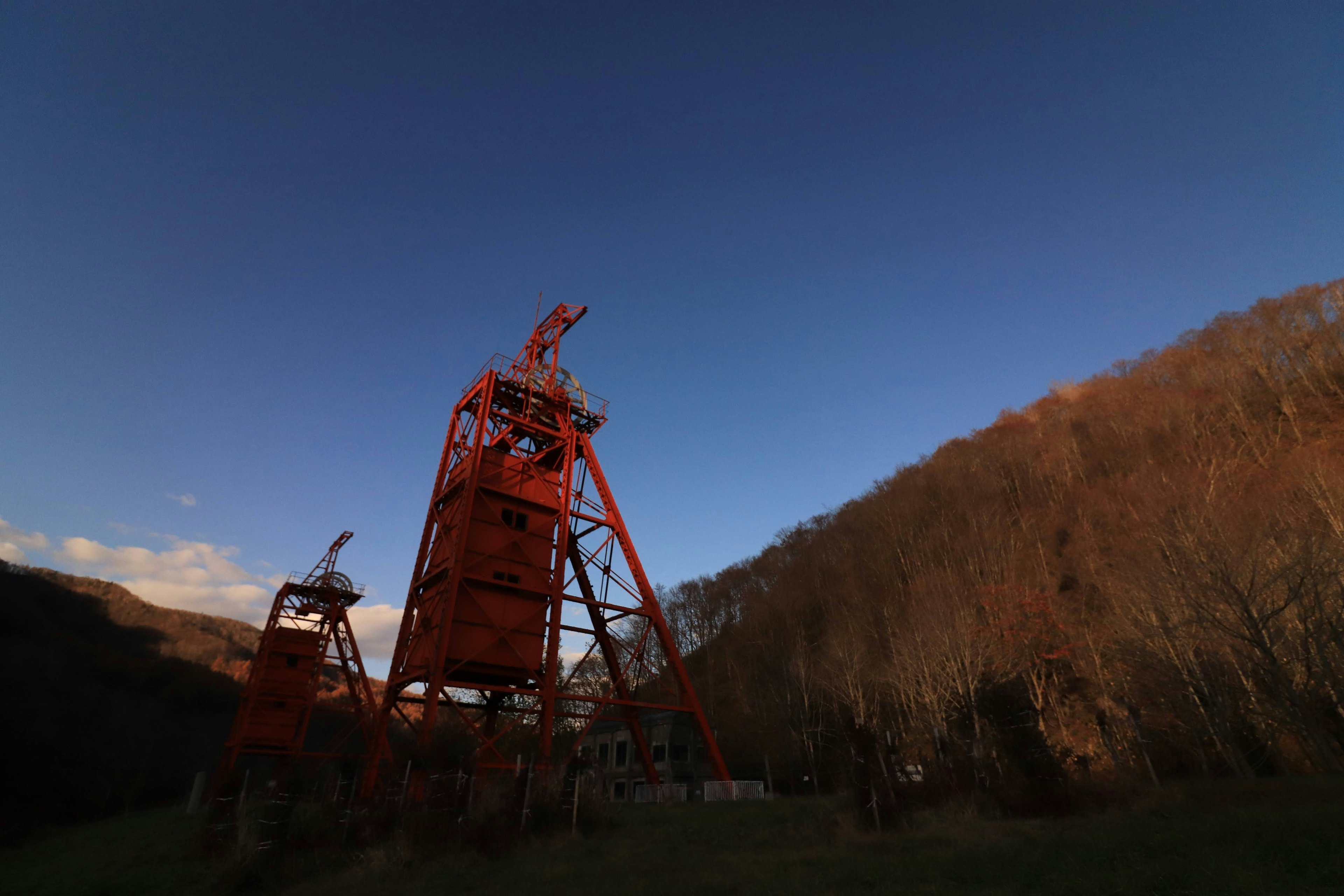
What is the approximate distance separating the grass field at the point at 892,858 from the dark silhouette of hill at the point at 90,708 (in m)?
25.1

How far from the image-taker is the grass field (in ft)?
25.4

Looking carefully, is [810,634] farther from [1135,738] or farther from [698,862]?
[698,862]

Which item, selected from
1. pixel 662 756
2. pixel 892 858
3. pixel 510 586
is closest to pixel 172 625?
pixel 662 756

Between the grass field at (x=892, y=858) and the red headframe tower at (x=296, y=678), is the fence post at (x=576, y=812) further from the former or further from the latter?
the red headframe tower at (x=296, y=678)

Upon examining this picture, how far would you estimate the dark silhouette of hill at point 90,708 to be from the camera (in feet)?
111

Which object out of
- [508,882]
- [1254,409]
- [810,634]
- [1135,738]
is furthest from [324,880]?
[1254,409]

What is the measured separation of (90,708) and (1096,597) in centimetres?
6739

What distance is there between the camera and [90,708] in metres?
46.8

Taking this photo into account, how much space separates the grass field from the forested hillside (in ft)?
8.03

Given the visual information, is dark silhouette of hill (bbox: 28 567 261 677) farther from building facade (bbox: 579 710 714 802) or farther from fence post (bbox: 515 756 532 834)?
fence post (bbox: 515 756 532 834)

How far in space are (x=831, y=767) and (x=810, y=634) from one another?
11.1 m

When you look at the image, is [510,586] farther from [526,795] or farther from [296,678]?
[296,678]

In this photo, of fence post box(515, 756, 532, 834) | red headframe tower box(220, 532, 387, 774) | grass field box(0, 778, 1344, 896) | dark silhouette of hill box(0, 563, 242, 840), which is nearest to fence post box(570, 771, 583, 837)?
grass field box(0, 778, 1344, 896)

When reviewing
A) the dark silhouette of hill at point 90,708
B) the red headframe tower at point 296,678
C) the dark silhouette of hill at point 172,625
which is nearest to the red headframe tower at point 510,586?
the red headframe tower at point 296,678
